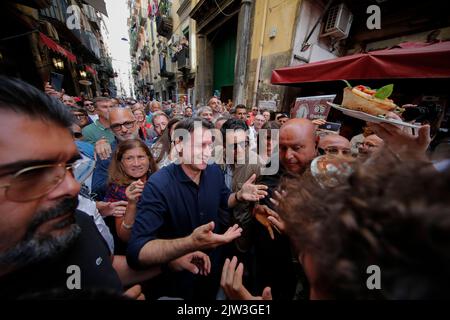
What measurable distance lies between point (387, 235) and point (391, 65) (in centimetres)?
360

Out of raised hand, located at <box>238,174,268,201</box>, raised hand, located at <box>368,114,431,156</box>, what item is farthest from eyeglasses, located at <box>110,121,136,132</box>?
raised hand, located at <box>368,114,431,156</box>

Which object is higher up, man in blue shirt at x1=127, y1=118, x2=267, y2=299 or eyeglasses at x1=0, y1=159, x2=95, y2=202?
eyeglasses at x1=0, y1=159, x2=95, y2=202

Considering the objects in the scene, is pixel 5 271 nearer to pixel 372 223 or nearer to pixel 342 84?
pixel 372 223

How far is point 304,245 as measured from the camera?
0.61m

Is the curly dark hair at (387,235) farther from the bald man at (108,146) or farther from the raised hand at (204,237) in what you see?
the bald man at (108,146)

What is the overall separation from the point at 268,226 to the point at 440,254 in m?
1.27

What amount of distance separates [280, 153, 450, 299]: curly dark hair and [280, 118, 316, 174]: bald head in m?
1.24

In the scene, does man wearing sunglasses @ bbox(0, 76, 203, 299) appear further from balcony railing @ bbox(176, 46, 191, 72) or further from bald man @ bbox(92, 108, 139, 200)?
balcony railing @ bbox(176, 46, 191, 72)

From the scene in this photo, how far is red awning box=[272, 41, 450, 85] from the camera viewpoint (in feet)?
7.73

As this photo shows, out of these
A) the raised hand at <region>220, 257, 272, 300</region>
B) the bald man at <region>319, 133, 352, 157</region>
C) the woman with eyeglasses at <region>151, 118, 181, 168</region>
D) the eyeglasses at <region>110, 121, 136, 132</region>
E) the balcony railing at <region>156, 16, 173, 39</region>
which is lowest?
the raised hand at <region>220, 257, 272, 300</region>

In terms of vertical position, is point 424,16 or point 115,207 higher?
point 424,16

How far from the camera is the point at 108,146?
8.14ft

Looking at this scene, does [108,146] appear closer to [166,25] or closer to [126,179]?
[126,179]
